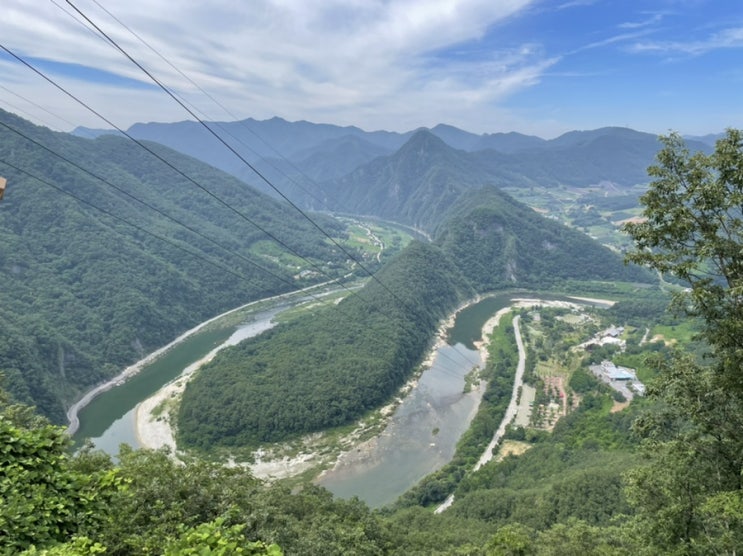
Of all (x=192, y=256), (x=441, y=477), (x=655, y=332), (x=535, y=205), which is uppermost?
(x=535, y=205)

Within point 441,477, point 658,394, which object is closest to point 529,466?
point 441,477

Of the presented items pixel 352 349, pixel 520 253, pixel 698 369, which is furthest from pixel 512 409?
pixel 520 253

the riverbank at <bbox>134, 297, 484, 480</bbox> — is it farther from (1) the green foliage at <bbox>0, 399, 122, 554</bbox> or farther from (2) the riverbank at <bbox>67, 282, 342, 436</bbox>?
(1) the green foliage at <bbox>0, 399, 122, 554</bbox>

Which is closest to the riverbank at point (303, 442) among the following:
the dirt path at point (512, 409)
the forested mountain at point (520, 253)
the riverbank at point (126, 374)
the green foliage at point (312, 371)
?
the green foliage at point (312, 371)

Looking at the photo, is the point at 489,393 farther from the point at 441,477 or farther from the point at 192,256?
the point at 192,256

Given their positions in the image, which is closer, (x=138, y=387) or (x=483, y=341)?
(x=138, y=387)
